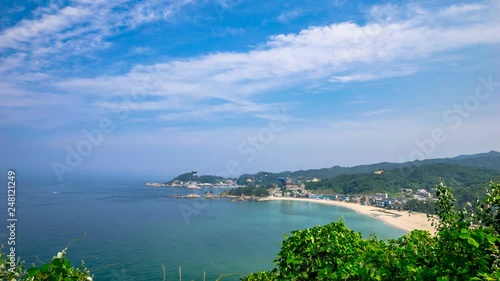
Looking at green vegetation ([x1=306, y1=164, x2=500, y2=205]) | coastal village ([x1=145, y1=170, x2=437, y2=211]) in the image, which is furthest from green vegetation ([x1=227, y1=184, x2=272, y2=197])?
green vegetation ([x1=306, y1=164, x2=500, y2=205])

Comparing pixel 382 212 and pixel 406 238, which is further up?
pixel 406 238

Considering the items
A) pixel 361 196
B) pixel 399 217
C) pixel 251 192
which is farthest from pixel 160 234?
pixel 361 196

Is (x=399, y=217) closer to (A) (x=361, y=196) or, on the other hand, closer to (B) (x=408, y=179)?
(A) (x=361, y=196)

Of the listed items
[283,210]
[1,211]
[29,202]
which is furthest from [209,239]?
[29,202]

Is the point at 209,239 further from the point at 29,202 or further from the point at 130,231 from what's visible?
the point at 29,202

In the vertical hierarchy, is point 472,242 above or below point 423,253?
above

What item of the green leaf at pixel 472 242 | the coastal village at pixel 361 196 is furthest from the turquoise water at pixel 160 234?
the green leaf at pixel 472 242
